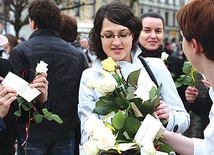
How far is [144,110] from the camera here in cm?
179

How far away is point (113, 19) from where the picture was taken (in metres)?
2.30

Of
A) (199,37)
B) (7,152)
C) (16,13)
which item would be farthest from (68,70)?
(16,13)

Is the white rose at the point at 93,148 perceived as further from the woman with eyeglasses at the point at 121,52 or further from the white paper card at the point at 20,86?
the white paper card at the point at 20,86

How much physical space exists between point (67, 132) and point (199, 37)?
2136 millimetres

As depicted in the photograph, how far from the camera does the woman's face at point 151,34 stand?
143 inches

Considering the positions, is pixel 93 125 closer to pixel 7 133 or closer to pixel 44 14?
pixel 7 133

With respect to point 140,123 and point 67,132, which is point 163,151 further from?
point 67,132

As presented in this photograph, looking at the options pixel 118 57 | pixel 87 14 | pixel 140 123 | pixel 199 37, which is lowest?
pixel 87 14

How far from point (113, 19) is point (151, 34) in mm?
1401

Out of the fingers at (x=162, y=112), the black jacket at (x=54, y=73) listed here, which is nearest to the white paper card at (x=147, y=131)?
the fingers at (x=162, y=112)

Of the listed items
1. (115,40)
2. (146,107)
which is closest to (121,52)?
(115,40)

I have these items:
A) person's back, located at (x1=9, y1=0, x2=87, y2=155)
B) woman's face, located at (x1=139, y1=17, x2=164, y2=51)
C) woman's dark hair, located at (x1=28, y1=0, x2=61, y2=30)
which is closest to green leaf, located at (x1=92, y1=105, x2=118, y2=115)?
person's back, located at (x1=9, y1=0, x2=87, y2=155)

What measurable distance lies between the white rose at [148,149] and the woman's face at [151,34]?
2172 mm

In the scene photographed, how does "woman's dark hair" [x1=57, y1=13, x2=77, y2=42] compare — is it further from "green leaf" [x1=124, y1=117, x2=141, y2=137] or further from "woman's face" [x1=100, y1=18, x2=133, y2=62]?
"green leaf" [x1=124, y1=117, x2=141, y2=137]
